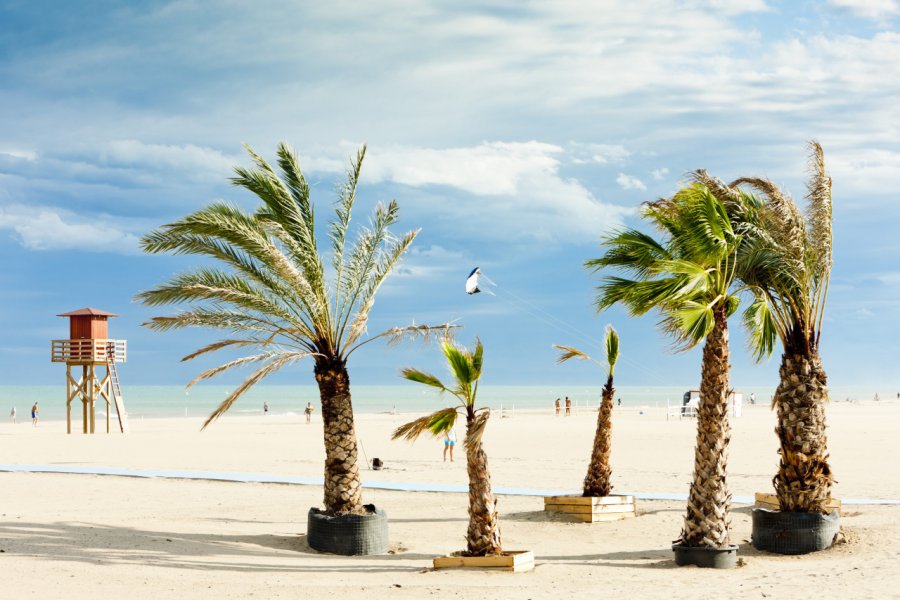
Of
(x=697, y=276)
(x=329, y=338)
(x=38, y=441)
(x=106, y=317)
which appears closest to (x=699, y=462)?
(x=697, y=276)

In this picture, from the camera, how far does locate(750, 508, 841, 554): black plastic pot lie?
13.9 metres

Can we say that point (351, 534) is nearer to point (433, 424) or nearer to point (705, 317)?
point (433, 424)

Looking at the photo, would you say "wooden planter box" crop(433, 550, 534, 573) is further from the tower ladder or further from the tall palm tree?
the tower ladder

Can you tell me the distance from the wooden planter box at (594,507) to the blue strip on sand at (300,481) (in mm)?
2218

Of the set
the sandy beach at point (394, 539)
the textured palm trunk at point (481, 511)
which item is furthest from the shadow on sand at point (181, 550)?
the textured palm trunk at point (481, 511)

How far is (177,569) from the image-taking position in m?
12.7

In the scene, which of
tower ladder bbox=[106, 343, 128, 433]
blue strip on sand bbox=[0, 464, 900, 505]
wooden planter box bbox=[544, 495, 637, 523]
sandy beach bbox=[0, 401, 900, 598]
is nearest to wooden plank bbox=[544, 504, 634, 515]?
wooden planter box bbox=[544, 495, 637, 523]

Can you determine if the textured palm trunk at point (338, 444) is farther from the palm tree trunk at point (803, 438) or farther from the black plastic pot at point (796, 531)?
the palm tree trunk at point (803, 438)

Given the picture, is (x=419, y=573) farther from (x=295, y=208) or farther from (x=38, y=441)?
(x=38, y=441)

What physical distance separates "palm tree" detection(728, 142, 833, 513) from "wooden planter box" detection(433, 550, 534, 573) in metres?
4.20

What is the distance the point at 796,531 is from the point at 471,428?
204 inches

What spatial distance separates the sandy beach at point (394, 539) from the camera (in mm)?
11703

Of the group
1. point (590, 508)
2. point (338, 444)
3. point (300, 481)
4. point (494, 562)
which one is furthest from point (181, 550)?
point (300, 481)

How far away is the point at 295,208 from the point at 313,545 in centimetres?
505
